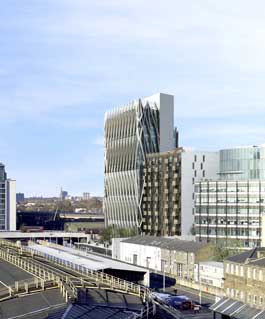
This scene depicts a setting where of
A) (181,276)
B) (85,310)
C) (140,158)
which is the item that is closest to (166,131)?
(140,158)

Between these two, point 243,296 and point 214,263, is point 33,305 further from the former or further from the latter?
point 214,263

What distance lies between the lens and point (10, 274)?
170ft

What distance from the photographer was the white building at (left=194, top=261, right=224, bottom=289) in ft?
324

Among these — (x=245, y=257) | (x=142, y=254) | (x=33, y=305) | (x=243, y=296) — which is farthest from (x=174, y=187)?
(x=33, y=305)

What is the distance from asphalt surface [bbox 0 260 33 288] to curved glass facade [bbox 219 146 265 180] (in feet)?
375

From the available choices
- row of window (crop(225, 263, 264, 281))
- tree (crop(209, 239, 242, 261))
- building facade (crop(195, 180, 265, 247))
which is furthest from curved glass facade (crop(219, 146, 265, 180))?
row of window (crop(225, 263, 264, 281))

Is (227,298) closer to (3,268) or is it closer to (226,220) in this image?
(3,268)

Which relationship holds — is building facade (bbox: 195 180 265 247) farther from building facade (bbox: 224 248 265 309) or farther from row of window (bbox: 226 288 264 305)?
row of window (bbox: 226 288 264 305)

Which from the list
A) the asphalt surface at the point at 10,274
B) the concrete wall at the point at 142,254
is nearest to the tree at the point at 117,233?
the concrete wall at the point at 142,254

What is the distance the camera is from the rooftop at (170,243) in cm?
11628

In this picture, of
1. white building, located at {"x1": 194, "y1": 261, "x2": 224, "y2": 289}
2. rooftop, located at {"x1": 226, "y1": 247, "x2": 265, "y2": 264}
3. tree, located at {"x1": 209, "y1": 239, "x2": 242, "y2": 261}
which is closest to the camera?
rooftop, located at {"x1": 226, "y1": 247, "x2": 265, "y2": 264}

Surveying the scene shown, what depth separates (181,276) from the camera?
116875mm

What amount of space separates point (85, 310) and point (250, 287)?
153 ft

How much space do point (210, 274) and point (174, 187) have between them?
218 feet
